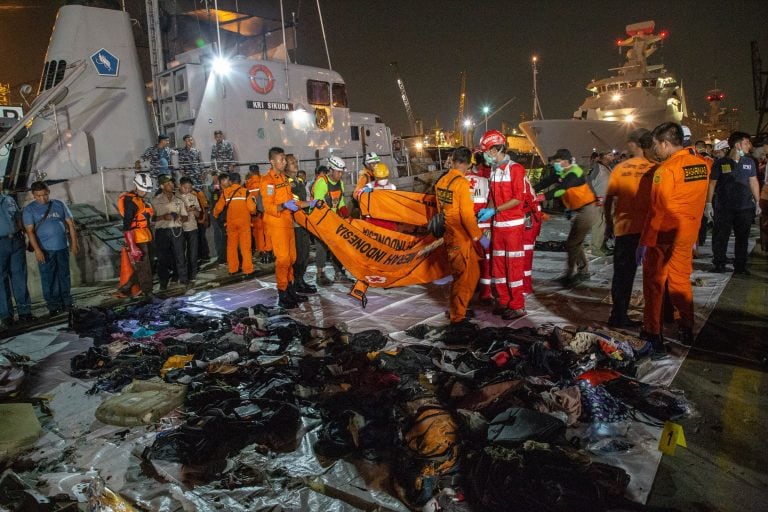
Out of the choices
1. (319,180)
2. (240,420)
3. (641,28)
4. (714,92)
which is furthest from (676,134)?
(714,92)

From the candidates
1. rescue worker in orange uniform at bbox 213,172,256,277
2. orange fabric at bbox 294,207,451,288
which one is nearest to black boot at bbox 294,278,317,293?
orange fabric at bbox 294,207,451,288

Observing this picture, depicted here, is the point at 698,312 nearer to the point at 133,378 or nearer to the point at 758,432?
the point at 758,432

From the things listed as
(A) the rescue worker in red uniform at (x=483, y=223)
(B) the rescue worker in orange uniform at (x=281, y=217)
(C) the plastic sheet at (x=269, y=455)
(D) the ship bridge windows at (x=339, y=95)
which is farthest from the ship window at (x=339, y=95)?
(C) the plastic sheet at (x=269, y=455)

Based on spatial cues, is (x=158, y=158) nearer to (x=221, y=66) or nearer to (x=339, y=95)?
(x=221, y=66)

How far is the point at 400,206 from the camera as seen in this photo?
22.8 feet

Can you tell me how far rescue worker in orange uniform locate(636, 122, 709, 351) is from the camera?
4.14m

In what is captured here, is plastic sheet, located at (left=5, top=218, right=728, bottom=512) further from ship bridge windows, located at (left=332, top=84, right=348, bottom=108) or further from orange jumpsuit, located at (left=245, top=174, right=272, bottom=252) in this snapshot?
ship bridge windows, located at (left=332, top=84, right=348, bottom=108)

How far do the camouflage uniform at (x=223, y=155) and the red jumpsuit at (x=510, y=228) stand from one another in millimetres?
7858

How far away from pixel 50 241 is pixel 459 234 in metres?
6.26

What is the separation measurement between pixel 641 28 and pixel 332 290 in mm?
34695

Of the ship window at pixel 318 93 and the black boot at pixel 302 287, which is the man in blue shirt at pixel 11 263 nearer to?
the black boot at pixel 302 287

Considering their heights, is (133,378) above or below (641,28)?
below

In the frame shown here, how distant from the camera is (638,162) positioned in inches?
204

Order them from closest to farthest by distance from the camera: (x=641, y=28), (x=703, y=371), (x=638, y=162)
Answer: (x=703, y=371), (x=638, y=162), (x=641, y=28)
